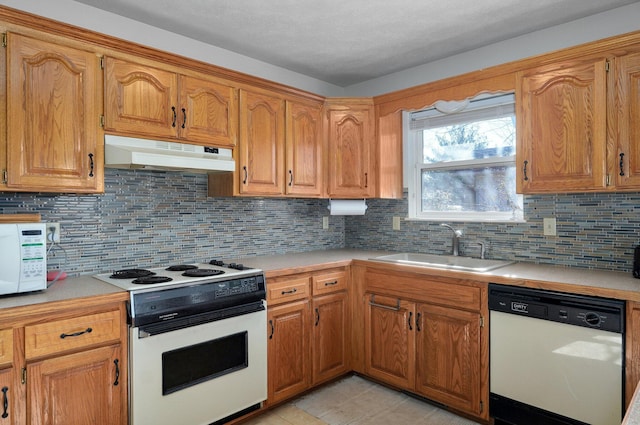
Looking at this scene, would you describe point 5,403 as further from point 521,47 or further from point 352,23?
point 521,47

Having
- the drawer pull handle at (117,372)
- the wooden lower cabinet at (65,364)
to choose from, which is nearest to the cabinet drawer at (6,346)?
the wooden lower cabinet at (65,364)

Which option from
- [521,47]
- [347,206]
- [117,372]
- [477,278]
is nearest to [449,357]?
[477,278]

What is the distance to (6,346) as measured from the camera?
1.63 m

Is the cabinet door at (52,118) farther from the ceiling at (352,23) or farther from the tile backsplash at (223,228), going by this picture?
the ceiling at (352,23)

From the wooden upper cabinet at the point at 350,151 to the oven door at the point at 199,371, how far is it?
4.24ft

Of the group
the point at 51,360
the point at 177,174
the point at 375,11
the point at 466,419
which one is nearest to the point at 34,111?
the point at 177,174

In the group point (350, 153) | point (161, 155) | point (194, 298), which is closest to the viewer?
point (194, 298)

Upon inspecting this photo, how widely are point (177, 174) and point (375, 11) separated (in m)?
1.63

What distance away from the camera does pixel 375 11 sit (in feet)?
8.03

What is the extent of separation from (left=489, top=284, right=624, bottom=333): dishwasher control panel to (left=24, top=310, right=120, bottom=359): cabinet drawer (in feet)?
6.50

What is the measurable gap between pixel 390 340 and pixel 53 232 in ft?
7.13

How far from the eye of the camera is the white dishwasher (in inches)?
75.9

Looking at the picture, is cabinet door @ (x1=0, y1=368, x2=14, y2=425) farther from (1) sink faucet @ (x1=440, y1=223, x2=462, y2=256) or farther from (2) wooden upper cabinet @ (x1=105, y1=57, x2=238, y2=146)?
(1) sink faucet @ (x1=440, y1=223, x2=462, y2=256)

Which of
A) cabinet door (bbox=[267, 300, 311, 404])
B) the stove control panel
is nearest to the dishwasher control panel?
cabinet door (bbox=[267, 300, 311, 404])
